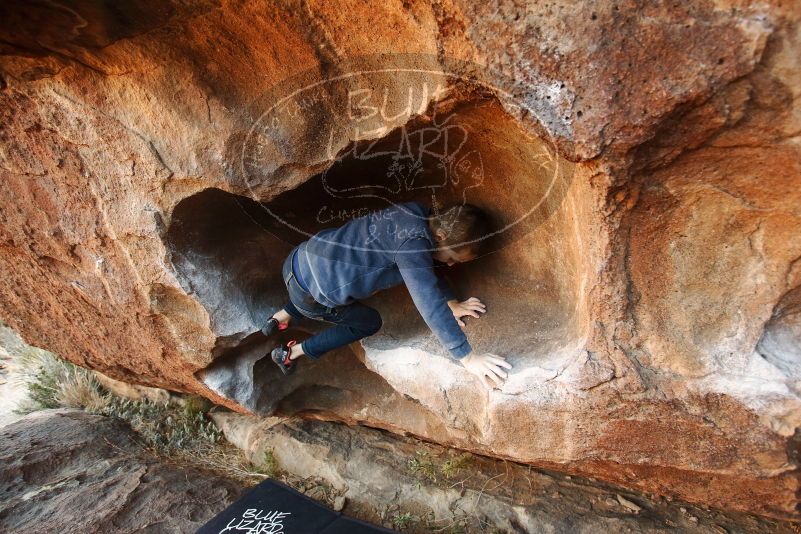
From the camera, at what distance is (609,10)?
1.07m

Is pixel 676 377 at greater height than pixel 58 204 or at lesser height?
lesser

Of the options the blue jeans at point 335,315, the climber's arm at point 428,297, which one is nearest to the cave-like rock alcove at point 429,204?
the blue jeans at point 335,315

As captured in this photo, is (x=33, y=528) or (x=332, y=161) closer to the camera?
(x=332, y=161)

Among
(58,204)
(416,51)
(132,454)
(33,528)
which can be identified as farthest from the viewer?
(132,454)

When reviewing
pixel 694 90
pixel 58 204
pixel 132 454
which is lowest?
pixel 132 454

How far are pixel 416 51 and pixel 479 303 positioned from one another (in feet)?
3.18

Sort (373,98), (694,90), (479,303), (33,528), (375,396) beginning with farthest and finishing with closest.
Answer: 1. (375,396)
2. (33,528)
3. (479,303)
4. (373,98)
5. (694,90)

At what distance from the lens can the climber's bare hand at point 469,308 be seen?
1.98 metres

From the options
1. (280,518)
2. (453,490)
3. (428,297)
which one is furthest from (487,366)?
(280,518)

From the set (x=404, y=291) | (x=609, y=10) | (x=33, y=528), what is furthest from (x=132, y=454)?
(x=609, y=10)

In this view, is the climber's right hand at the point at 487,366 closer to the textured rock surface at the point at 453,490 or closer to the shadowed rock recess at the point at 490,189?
the shadowed rock recess at the point at 490,189

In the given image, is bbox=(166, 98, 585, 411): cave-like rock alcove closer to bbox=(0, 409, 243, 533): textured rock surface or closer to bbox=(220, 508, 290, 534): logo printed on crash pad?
bbox=(220, 508, 290, 534): logo printed on crash pad

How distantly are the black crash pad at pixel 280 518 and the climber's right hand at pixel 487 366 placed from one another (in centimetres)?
71

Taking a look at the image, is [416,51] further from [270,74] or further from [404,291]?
[404,291]
